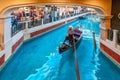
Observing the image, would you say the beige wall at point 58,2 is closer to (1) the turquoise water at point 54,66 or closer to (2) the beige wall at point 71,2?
(2) the beige wall at point 71,2

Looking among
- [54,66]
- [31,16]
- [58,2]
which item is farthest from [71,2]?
[31,16]

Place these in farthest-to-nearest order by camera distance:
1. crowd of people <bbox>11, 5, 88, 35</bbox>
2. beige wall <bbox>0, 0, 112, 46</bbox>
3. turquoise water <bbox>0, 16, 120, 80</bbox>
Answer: crowd of people <bbox>11, 5, 88, 35</bbox> → beige wall <bbox>0, 0, 112, 46</bbox> → turquoise water <bbox>0, 16, 120, 80</bbox>

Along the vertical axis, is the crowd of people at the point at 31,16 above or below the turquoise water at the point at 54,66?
above

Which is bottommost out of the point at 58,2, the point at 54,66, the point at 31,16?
the point at 54,66

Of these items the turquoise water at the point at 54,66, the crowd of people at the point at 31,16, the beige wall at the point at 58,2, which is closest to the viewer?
the turquoise water at the point at 54,66

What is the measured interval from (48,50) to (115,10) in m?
3.88

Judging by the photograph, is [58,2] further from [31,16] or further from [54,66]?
[31,16]

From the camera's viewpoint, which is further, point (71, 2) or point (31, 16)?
point (31, 16)

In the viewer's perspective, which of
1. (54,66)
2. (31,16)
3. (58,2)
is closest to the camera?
(54,66)

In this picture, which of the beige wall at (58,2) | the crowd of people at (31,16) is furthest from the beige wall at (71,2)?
the crowd of people at (31,16)

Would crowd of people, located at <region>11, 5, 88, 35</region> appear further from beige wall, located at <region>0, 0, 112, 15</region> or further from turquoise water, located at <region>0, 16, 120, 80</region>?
beige wall, located at <region>0, 0, 112, 15</region>

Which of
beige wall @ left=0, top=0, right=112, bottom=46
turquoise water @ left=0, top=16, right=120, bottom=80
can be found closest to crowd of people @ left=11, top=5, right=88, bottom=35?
turquoise water @ left=0, top=16, right=120, bottom=80

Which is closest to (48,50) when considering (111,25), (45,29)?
(111,25)

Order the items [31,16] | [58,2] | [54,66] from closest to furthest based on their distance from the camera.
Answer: [54,66] → [58,2] → [31,16]
